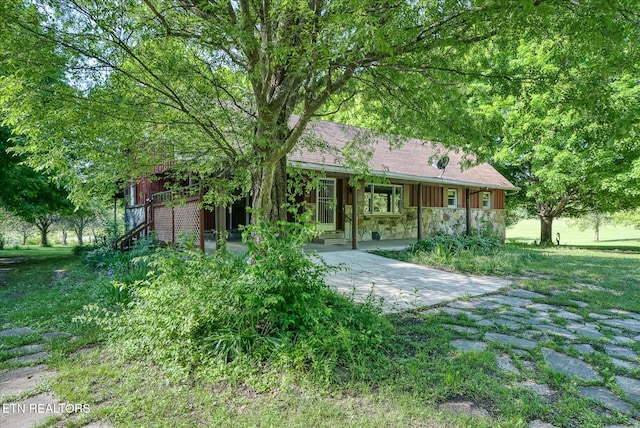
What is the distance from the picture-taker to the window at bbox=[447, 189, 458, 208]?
1578cm

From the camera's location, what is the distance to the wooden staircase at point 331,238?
1169 centimetres

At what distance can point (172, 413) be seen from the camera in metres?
2.33

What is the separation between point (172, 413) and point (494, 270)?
7.27 meters

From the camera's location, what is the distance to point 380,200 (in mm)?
13711

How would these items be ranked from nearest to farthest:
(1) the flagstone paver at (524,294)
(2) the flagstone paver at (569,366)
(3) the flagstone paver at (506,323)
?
(2) the flagstone paver at (569,366) < (3) the flagstone paver at (506,323) < (1) the flagstone paver at (524,294)

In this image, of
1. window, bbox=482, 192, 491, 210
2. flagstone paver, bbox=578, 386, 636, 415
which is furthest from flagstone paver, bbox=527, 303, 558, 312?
window, bbox=482, 192, 491, 210

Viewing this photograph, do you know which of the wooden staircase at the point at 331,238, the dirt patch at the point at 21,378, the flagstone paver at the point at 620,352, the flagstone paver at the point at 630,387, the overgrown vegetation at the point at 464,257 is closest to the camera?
the flagstone paver at the point at 630,387

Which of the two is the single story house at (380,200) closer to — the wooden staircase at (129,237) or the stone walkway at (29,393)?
the wooden staircase at (129,237)

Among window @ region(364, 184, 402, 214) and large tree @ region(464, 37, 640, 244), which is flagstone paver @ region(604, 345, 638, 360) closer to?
large tree @ region(464, 37, 640, 244)

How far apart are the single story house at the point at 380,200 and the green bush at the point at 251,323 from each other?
18.2 ft

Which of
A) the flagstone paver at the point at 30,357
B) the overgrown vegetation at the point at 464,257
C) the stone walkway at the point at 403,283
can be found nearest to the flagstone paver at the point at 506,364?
the stone walkway at the point at 403,283

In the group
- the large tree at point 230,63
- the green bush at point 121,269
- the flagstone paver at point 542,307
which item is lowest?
the flagstone paver at point 542,307

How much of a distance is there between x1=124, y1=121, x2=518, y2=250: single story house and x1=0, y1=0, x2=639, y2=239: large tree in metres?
4.16

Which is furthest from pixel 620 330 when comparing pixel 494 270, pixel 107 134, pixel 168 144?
pixel 107 134
